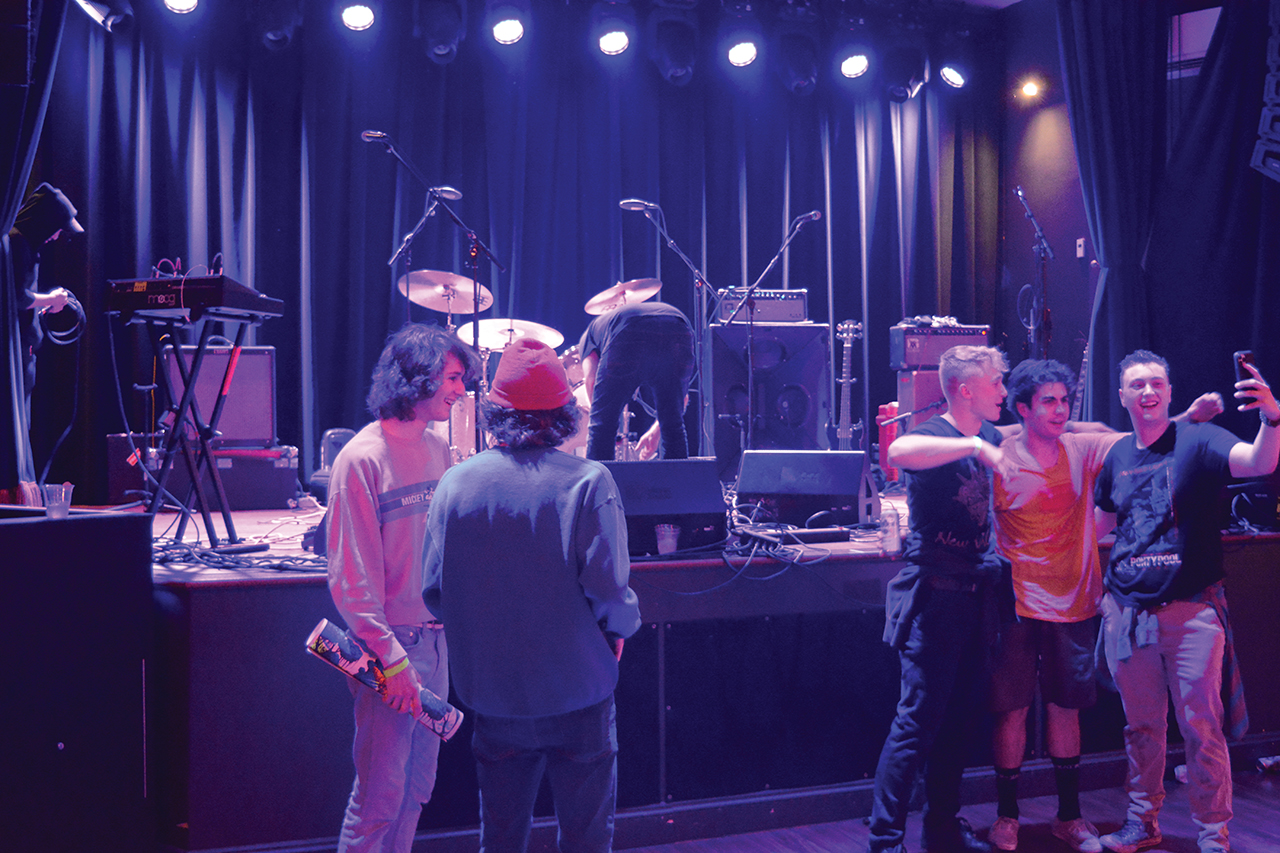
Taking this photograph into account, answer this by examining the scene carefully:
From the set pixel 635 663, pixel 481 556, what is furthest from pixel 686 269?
pixel 481 556

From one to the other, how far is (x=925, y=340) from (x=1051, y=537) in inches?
159

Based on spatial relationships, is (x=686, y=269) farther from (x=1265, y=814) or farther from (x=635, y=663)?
(x=1265, y=814)

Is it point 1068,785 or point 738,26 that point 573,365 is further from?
point 1068,785

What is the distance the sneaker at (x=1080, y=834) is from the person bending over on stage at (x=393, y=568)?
7.15 feet

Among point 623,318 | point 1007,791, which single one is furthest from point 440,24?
point 1007,791

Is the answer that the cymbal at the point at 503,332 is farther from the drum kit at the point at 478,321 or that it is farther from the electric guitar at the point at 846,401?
the electric guitar at the point at 846,401

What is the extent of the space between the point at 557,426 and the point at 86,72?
541 cm

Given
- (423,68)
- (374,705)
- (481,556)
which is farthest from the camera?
(423,68)

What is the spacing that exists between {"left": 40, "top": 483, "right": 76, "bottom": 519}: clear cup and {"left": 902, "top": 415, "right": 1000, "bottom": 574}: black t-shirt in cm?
255

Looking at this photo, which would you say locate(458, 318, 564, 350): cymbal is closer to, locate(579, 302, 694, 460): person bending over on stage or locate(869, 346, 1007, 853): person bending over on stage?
locate(579, 302, 694, 460): person bending over on stage

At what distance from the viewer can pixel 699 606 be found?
3.24 metres

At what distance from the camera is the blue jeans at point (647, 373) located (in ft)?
13.8

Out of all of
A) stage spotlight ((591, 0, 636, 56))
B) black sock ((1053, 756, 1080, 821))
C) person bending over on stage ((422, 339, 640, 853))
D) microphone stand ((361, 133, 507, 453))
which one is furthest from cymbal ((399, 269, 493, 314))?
black sock ((1053, 756, 1080, 821))

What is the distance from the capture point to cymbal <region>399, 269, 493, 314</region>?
556 cm
